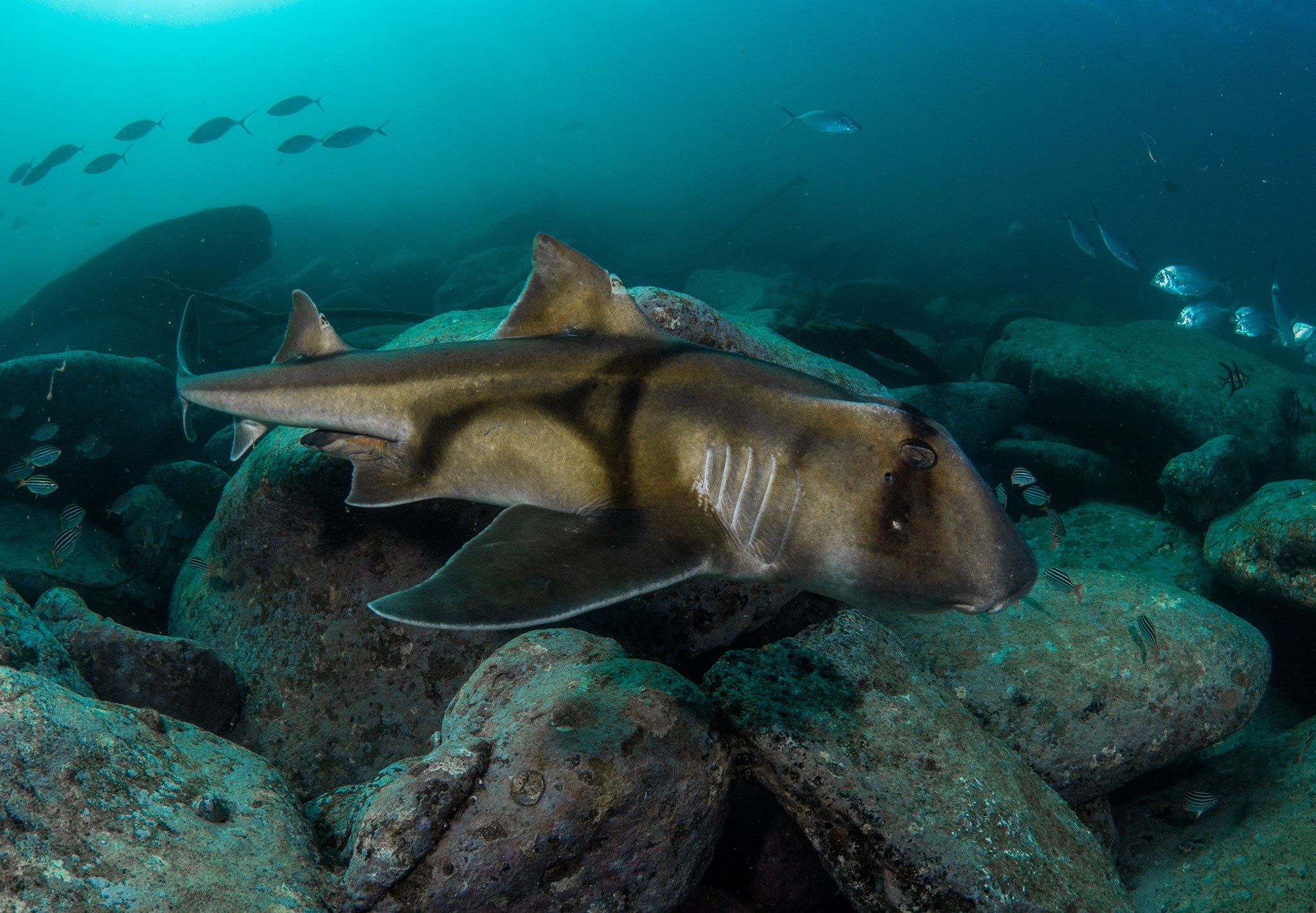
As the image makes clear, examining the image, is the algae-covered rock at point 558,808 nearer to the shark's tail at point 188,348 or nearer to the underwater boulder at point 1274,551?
the shark's tail at point 188,348

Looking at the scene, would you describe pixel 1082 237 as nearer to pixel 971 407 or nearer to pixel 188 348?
pixel 971 407

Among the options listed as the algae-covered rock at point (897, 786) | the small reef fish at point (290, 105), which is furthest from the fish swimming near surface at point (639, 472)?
the small reef fish at point (290, 105)

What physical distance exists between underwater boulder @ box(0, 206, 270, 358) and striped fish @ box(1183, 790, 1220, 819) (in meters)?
18.4

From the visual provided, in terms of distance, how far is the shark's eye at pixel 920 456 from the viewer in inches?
75.0

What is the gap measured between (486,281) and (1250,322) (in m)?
20.9

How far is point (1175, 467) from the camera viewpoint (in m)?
7.32

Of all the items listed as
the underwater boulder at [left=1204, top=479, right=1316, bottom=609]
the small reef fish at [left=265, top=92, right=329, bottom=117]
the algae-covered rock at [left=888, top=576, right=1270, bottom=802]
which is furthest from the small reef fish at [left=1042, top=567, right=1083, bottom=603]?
the small reef fish at [left=265, top=92, right=329, bottom=117]

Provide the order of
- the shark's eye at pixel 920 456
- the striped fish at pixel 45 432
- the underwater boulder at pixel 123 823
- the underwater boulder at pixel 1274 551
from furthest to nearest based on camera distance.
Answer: the striped fish at pixel 45 432, the underwater boulder at pixel 1274 551, the shark's eye at pixel 920 456, the underwater boulder at pixel 123 823

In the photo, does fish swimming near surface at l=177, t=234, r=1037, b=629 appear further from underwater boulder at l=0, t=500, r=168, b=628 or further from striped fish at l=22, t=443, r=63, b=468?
striped fish at l=22, t=443, r=63, b=468

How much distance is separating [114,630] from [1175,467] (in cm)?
1027

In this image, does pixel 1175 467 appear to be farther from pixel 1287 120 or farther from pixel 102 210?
pixel 1287 120

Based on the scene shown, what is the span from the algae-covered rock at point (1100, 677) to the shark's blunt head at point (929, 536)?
2144 mm

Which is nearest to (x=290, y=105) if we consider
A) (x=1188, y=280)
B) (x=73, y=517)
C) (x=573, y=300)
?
(x=73, y=517)

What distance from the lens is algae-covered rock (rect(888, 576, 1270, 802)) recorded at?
377 cm
